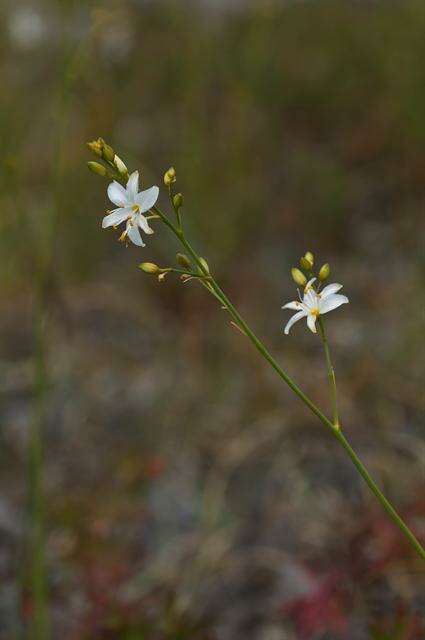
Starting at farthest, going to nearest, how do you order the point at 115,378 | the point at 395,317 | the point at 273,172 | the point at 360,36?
the point at 360,36 < the point at 273,172 < the point at 395,317 < the point at 115,378

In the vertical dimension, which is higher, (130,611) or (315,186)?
(315,186)

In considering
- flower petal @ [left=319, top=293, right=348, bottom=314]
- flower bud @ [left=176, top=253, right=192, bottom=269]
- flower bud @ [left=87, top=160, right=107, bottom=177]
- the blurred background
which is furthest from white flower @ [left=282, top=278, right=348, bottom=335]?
the blurred background

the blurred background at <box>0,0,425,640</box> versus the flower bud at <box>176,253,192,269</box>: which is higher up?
the blurred background at <box>0,0,425,640</box>

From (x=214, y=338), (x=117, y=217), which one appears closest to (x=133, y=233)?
(x=117, y=217)

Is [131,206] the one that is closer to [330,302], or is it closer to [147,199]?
[147,199]

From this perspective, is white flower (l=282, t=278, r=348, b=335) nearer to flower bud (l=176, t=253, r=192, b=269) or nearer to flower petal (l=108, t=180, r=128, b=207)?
flower bud (l=176, t=253, r=192, b=269)

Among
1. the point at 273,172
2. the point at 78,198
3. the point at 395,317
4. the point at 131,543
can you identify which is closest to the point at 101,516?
the point at 131,543

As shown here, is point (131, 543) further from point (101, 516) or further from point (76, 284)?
point (76, 284)

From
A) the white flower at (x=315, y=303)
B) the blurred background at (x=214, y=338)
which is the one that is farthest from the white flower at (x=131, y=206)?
the blurred background at (x=214, y=338)
